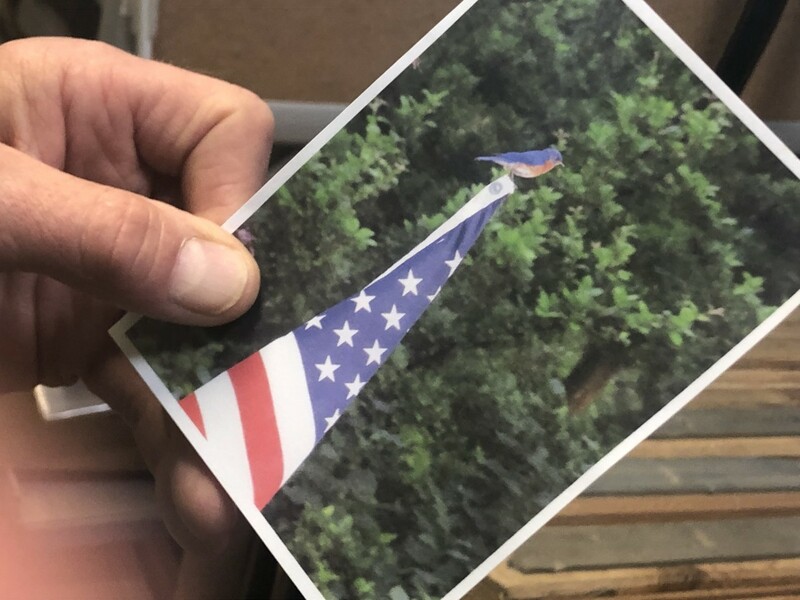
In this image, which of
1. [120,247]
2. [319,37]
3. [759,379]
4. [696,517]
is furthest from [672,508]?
[319,37]

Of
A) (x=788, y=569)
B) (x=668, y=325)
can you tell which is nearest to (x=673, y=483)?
(x=788, y=569)

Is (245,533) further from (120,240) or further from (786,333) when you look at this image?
(786,333)

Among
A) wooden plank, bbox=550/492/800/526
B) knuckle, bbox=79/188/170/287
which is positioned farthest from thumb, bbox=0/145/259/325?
wooden plank, bbox=550/492/800/526

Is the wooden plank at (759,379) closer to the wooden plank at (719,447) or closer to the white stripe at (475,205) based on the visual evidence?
the wooden plank at (719,447)

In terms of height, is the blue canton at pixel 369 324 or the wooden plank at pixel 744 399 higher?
the blue canton at pixel 369 324

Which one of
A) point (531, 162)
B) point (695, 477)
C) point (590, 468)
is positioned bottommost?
point (695, 477)

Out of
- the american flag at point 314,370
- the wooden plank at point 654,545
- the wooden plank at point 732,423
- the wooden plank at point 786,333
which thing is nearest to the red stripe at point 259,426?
the american flag at point 314,370

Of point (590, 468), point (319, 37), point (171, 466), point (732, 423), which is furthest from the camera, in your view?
point (319, 37)
